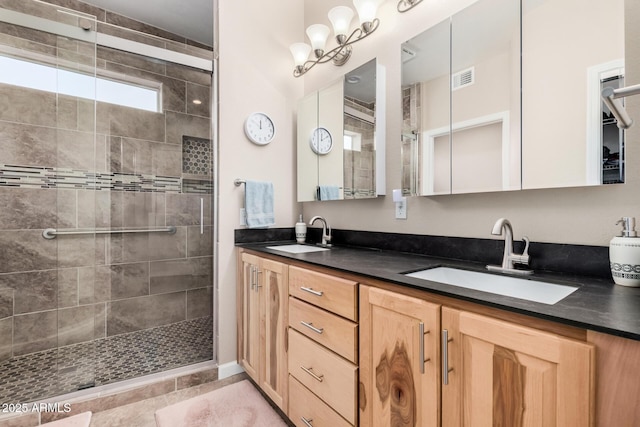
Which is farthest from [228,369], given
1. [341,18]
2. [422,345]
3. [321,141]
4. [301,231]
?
[341,18]

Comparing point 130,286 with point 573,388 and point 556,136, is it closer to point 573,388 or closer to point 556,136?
point 573,388

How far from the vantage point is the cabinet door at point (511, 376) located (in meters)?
0.59

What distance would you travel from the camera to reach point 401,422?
3.05ft

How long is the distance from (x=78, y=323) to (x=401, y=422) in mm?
2410

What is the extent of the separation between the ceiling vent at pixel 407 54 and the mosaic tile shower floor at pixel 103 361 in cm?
224

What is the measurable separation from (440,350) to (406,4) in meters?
1.81

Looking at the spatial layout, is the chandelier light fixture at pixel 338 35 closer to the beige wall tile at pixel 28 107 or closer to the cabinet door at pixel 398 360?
the cabinet door at pixel 398 360

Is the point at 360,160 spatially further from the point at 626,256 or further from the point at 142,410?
the point at 142,410

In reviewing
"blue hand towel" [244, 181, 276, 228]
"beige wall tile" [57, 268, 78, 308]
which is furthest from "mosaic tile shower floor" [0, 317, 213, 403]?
"blue hand towel" [244, 181, 276, 228]

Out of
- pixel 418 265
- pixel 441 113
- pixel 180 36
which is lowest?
pixel 418 265

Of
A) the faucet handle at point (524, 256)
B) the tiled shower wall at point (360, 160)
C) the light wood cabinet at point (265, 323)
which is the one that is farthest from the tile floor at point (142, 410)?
the faucet handle at point (524, 256)

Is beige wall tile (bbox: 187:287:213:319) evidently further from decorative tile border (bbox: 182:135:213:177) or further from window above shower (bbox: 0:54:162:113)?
window above shower (bbox: 0:54:162:113)

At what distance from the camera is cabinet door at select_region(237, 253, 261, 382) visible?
1789 mm

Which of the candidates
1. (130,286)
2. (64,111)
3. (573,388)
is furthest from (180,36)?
(573,388)
